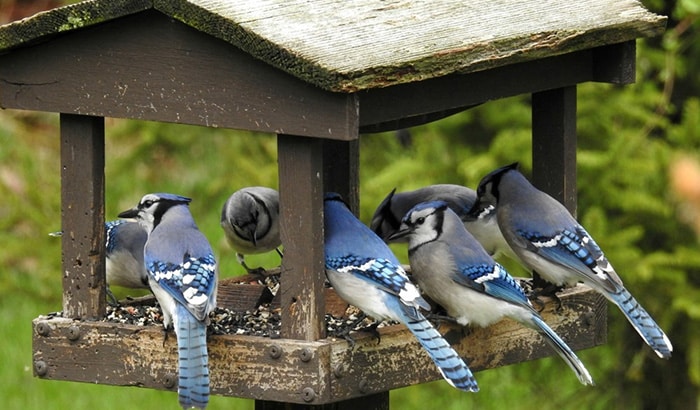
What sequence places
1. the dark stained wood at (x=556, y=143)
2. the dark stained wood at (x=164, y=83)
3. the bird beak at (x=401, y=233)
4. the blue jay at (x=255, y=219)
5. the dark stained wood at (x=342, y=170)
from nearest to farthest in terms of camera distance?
the dark stained wood at (x=164, y=83)
the bird beak at (x=401, y=233)
the dark stained wood at (x=556, y=143)
the blue jay at (x=255, y=219)
the dark stained wood at (x=342, y=170)

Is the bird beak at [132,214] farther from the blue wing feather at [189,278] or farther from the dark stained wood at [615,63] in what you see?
the dark stained wood at [615,63]

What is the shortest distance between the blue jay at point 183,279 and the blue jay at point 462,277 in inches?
27.4

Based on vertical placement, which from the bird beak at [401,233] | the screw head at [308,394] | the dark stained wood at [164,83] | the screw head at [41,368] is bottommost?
the screw head at [41,368]

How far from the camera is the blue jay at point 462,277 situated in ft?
13.2

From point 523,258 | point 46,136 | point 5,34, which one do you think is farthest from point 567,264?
point 46,136

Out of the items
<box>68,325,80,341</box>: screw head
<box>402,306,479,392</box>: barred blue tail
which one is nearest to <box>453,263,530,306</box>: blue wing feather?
<box>402,306,479,392</box>: barred blue tail

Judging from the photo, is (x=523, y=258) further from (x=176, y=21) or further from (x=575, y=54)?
(x=176, y=21)

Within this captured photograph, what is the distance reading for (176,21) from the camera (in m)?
3.69

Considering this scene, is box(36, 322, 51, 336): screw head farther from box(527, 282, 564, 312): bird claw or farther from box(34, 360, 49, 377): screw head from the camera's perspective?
box(527, 282, 564, 312): bird claw

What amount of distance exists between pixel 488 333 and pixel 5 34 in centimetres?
165

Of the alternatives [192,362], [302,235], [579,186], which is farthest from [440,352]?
[579,186]

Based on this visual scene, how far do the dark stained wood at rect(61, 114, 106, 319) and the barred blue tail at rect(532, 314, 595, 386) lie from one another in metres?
1.28

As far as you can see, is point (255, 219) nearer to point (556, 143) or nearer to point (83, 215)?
point (83, 215)

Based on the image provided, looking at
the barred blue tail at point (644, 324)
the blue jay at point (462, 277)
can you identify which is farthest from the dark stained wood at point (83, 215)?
the barred blue tail at point (644, 324)
